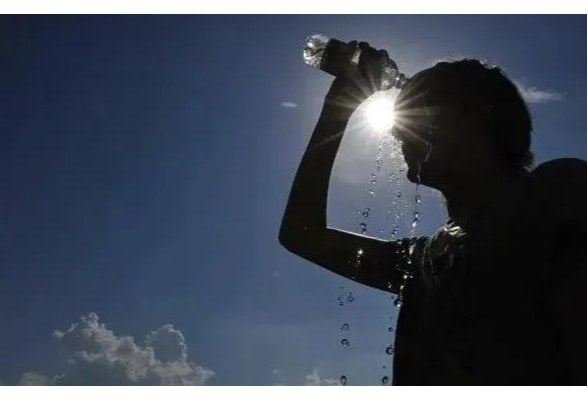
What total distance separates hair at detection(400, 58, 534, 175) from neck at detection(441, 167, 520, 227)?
0.23m

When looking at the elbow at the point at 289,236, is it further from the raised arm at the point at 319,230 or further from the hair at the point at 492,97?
the hair at the point at 492,97

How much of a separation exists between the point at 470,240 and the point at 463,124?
800 mm

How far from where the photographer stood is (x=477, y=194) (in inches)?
123

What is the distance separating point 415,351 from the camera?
9.44 ft

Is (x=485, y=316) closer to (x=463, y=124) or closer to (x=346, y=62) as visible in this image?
(x=463, y=124)

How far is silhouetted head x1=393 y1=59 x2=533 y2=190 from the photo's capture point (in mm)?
3242

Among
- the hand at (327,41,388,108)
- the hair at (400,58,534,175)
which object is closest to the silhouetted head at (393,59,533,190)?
the hair at (400,58,534,175)

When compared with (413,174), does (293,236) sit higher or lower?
lower

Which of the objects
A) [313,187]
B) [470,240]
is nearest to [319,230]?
[313,187]

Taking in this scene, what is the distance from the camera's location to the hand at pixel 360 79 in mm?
3955

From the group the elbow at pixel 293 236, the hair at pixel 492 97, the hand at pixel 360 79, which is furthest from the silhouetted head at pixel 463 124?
the elbow at pixel 293 236

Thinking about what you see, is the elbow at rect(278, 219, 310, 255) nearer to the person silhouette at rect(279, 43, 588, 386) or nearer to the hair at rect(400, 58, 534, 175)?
the person silhouette at rect(279, 43, 588, 386)

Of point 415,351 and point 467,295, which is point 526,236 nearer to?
point 467,295
